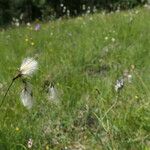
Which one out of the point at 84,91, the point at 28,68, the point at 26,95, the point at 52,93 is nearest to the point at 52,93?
the point at 52,93

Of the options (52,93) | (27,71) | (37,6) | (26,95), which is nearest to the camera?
(27,71)

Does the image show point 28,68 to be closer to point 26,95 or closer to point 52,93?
point 26,95

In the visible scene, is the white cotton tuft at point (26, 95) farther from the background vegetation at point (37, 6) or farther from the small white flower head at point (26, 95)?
the background vegetation at point (37, 6)

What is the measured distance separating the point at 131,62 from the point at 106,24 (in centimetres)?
230

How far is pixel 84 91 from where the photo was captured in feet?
16.0

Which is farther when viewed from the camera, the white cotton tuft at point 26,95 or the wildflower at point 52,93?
the wildflower at point 52,93

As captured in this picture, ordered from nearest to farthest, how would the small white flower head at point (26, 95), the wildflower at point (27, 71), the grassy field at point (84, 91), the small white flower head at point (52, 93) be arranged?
the wildflower at point (27, 71) → the small white flower head at point (26, 95) → the small white flower head at point (52, 93) → the grassy field at point (84, 91)

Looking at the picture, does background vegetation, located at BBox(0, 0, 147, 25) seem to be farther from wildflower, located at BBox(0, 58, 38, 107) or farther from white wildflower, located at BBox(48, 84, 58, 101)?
wildflower, located at BBox(0, 58, 38, 107)

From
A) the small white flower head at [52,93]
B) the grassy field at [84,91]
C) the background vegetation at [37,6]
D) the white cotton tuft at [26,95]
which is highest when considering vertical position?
the white cotton tuft at [26,95]

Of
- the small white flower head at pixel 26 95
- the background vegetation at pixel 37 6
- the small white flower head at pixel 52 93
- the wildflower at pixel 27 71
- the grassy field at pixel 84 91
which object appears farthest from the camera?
the background vegetation at pixel 37 6

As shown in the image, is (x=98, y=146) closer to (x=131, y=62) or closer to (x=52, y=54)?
(x=131, y=62)

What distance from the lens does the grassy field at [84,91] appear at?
3895mm

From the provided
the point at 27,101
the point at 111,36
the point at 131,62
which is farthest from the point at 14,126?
the point at 111,36

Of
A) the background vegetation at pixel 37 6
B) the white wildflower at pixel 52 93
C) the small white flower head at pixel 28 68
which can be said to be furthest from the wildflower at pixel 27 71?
the background vegetation at pixel 37 6
